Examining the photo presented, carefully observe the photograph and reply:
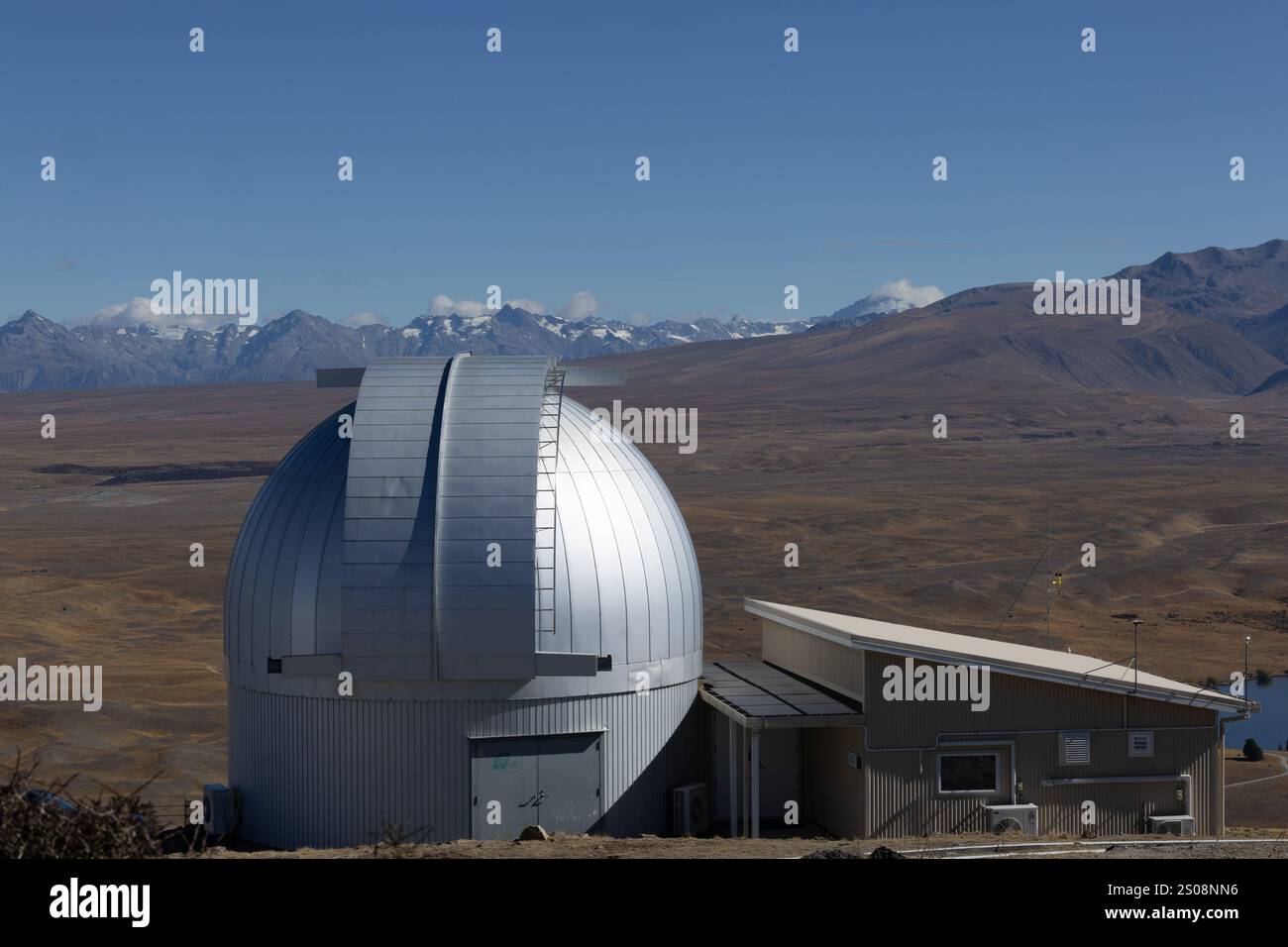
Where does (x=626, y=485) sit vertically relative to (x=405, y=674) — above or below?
above

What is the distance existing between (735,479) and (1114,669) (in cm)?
10916

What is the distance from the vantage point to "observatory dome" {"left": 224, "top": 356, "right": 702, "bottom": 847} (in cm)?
1900

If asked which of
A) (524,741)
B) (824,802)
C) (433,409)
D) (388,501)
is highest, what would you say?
(433,409)

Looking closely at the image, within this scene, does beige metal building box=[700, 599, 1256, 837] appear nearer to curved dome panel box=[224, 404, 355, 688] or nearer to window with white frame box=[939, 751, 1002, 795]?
window with white frame box=[939, 751, 1002, 795]

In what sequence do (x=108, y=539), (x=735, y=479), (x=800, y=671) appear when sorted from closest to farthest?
(x=800, y=671) < (x=108, y=539) < (x=735, y=479)

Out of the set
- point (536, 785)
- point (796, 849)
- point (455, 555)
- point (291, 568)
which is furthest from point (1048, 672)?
point (291, 568)

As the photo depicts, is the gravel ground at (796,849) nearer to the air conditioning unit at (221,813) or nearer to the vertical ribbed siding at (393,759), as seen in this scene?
the vertical ribbed siding at (393,759)

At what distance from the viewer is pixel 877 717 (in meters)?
20.5

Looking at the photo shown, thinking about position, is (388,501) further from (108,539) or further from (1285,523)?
(1285,523)

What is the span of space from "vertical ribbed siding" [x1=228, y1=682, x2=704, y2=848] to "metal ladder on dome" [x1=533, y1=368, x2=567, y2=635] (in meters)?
1.48

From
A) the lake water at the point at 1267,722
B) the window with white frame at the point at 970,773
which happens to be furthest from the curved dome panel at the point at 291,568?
the lake water at the point at 1267,722

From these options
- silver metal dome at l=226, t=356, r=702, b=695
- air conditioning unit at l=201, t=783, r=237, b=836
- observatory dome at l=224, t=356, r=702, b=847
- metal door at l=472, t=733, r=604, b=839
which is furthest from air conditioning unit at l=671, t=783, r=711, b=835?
air conditioning unit at l=201, t=783, r=237, b=836

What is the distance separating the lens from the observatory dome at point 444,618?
748 inches
